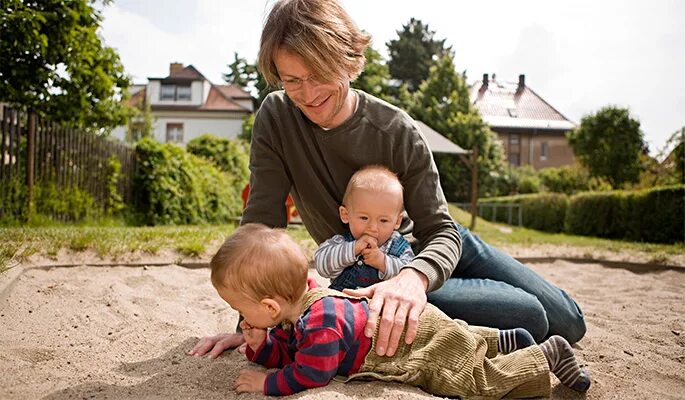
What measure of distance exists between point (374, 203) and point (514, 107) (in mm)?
46952

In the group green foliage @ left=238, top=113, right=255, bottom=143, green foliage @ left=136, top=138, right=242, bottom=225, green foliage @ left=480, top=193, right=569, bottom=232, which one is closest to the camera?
green foliage @ left=136, top=138, right=242, bottom=225

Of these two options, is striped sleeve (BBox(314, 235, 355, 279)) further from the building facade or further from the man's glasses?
the building facade

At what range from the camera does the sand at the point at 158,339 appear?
205cm

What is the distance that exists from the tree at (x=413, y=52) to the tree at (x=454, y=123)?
34.8ft

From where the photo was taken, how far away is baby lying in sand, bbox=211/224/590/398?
190cm

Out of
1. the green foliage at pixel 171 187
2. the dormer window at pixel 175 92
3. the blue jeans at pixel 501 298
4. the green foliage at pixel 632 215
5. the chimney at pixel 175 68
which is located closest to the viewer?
the blue jeans at pixel 501 298

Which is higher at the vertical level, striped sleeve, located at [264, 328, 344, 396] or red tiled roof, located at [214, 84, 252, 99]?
red tiled roof, located at [214, 84, 252, 99]

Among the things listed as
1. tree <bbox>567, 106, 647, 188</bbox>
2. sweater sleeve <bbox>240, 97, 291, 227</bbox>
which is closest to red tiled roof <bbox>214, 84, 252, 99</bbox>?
tree <bbox>567, 106, 647, 188</bbox>

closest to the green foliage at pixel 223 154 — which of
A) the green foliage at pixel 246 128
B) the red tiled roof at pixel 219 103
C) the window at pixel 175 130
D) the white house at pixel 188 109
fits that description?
the green foliage at pixel 246 128

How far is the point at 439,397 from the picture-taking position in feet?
6.44

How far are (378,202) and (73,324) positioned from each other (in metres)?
1.72

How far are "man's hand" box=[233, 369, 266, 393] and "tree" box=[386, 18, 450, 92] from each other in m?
42.3

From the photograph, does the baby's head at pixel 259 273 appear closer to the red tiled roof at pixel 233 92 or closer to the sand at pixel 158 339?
the sand at pixel 158 339

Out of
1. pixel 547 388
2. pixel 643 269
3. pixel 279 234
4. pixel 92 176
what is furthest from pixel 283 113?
pixel 92 176
